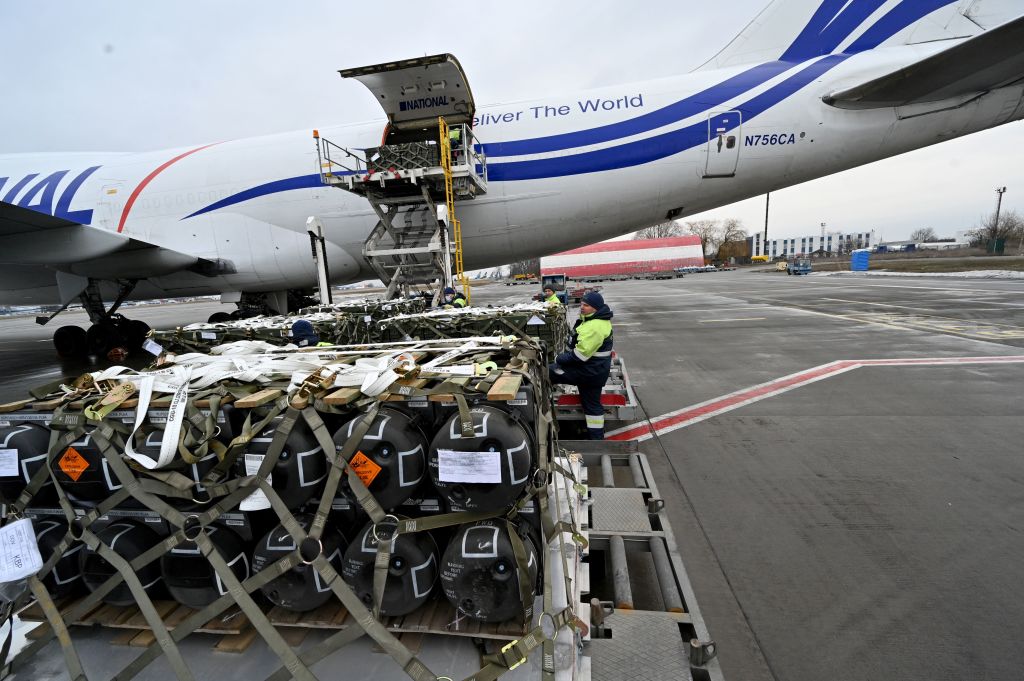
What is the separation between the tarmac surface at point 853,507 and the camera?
2379 mm

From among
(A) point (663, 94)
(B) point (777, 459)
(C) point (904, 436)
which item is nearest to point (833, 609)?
(B) point (777, 459)

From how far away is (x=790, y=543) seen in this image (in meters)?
3.24

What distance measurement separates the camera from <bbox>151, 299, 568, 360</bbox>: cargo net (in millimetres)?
6312

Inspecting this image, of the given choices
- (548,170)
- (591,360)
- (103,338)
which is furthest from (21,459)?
(103,338)

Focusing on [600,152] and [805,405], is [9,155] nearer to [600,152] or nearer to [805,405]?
[600,152]

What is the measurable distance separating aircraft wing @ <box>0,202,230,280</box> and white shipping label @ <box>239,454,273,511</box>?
35.9 ft

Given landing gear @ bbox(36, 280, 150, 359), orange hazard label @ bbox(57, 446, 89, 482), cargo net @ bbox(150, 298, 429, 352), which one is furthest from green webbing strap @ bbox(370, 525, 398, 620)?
landing gear @ bbox(36, 280, 150, 359)

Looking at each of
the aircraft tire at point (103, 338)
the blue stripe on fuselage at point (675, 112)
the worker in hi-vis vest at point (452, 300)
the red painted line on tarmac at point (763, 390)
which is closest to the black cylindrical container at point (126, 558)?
the red painted line on tarmac at point (763, 390)

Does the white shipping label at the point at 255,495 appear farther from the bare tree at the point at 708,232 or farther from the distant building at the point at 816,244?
the distant building at the point at 816,244

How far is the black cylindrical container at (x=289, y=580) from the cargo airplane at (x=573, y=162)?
395 inches

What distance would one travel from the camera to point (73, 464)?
216 centimetres

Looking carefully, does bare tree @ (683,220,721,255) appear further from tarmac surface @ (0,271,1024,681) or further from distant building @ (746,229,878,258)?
tarmac surface @ (0,271,1024,681)

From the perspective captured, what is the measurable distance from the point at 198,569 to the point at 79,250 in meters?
12.4

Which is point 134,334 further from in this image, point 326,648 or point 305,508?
point 326,648
